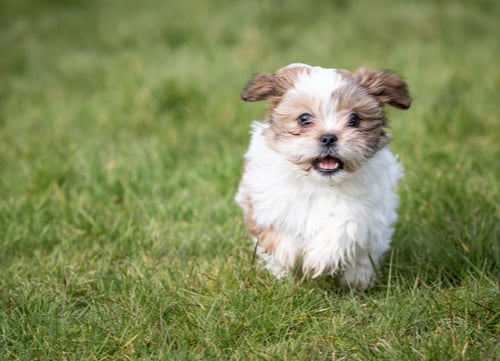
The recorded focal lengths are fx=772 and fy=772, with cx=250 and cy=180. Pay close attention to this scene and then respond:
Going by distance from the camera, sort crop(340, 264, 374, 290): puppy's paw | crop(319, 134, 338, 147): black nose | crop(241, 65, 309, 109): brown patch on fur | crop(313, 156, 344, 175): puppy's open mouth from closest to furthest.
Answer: crop(319, 134, 338, 147): black nose → crop(313, 156, 344, 175): puppy's open mouth → crop(241, 65, 309, 109): brown patch on fur → crop(340, 264, 374, 290): puppy's paw

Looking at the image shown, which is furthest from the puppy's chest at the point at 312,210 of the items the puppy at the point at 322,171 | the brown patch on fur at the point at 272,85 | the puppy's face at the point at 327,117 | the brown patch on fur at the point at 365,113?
the brown patch on fur at the point at 272,85

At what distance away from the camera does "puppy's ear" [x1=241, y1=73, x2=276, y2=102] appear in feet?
12.3

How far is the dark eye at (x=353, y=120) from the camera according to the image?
11.6ft

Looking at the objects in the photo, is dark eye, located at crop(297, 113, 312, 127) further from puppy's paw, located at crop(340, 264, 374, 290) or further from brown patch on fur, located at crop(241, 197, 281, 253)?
puppy's paw, located at crop(340, 264, 374, 290)

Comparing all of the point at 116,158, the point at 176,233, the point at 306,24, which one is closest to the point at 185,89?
the point at 116,158

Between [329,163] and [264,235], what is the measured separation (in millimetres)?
562

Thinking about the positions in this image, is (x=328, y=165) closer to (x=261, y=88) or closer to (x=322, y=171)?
(x=322, y=171)

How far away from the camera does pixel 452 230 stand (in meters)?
4.46

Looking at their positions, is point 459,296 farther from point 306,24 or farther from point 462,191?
point 306,24

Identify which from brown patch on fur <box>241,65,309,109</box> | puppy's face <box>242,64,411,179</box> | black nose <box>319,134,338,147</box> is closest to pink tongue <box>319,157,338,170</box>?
puppy's face <box>242,64,411,179</box>

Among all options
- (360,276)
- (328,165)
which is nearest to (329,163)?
(328,165)

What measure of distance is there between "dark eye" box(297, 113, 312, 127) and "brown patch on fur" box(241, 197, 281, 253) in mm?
585

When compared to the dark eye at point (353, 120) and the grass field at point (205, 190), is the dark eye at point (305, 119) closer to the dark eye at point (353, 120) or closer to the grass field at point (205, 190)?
the dark eye at point (353, 120)

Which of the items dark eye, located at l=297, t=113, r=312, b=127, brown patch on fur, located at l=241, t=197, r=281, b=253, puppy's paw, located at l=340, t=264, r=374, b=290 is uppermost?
dark eye, located at l=297, t=113, r=312, b=127
